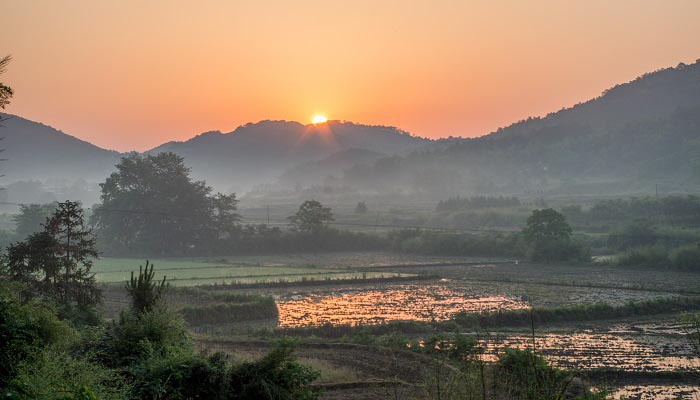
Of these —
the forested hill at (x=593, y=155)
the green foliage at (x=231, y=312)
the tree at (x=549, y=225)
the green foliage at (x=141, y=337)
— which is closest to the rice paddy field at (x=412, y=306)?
the green foliage at (x=231, y=312)

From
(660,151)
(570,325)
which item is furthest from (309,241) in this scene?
(660,151)

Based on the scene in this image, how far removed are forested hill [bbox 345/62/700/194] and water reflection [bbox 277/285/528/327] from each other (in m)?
88.7

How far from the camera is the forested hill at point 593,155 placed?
123 metres

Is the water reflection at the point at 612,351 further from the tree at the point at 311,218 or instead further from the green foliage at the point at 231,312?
the tree at the point at 311,218

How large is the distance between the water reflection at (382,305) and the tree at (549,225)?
48.9ft

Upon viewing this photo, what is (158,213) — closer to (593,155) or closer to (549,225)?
(549,225)

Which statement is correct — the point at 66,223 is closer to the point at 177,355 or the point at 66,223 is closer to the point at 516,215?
the point at 177,355

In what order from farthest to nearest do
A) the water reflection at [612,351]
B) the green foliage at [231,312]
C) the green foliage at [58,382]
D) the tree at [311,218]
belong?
the tree at [311,218] < the green foliage at [231,312] < the water reflection at [612,351] < the green foliage at [58,382]

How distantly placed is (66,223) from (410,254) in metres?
37.1

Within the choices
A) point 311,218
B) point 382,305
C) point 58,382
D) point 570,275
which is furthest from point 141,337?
point 311,218

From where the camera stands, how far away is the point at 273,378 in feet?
36.8

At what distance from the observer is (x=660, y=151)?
132750mm

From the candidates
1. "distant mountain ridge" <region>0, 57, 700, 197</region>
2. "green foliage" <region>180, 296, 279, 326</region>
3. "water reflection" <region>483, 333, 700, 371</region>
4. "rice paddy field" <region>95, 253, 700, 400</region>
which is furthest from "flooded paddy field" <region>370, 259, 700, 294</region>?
"distant mountain ridge" <region>0, 57, 700, 197</region>

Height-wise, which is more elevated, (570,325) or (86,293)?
(86,293)
